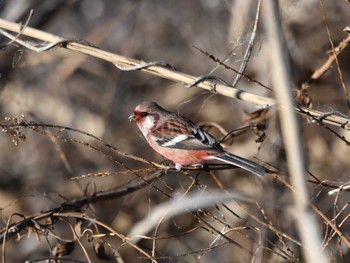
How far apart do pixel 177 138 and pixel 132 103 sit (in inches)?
96.1

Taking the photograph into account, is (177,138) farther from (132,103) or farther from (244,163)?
(132,103)

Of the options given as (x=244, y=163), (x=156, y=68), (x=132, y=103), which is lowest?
(x=244, y=163)

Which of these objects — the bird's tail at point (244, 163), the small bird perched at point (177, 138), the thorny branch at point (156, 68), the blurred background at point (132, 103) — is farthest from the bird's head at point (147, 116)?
the thorny branch at point (156, 68)

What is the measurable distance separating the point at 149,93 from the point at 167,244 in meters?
1.58

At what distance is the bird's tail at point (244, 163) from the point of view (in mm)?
2890

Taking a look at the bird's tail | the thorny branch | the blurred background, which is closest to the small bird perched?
the bird's tail

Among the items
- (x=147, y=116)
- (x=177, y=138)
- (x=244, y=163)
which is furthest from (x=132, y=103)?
(x=244, y=163)

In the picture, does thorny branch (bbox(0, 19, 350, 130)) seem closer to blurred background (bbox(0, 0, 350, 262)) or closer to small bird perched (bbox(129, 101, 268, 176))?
small bird perched (bbox(129, 101, 268, 176))

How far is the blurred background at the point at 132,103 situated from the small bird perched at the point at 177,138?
53 centimetres

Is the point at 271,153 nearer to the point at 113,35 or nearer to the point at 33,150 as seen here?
the point at 33,150

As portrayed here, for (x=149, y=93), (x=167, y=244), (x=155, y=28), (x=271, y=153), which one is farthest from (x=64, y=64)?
(x=271, y=153)

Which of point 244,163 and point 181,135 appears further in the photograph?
point 181,135

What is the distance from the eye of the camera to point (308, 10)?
5.72 metres

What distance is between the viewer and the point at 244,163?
3.07 metres
